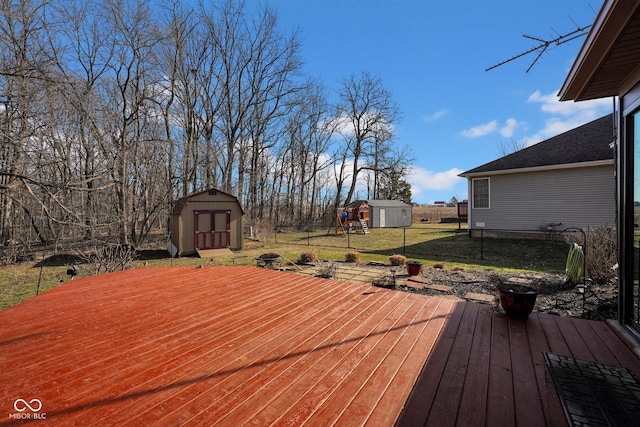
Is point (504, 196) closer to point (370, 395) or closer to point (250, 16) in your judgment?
point (370, 395)

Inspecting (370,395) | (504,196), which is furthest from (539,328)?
(504,196)

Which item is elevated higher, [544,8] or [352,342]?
[544,8]

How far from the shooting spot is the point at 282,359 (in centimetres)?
221

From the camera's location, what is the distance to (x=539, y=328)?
2.89m

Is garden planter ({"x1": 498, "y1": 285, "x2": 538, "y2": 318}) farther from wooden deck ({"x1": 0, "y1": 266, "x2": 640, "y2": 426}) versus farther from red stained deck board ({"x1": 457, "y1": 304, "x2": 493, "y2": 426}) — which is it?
red stained deck board ({"x1": 457, "y1": 304, "x2": 493, "y2": 426})

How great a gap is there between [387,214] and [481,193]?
11668 mm

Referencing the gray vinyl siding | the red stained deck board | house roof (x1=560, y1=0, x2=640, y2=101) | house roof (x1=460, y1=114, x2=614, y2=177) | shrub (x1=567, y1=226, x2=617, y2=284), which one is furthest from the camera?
house roof (x1=460, y1=114, x2=614, y2=177)

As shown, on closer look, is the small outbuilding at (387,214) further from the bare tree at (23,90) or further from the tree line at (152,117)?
the bare tree at (23,90)

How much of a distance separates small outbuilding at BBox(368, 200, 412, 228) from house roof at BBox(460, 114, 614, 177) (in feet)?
35.5

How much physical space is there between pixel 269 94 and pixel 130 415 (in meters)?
21.2

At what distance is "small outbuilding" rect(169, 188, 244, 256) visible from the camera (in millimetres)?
11078

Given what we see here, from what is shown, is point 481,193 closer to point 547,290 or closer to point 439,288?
point 547,290

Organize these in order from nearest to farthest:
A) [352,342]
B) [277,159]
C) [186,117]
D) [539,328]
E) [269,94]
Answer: [352,342] → [539,328] → [186,117] → [269,94] → [277,159]

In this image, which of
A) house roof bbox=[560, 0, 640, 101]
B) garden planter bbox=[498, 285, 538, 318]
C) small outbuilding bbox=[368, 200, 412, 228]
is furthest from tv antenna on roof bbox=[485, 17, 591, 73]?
small outbuilding bbox=[368, 200, 412, 228]
